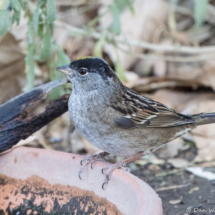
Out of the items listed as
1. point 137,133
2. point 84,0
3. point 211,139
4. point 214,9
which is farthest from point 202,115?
point 84,0

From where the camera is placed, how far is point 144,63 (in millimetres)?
5230

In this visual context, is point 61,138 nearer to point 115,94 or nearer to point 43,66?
point 43,66

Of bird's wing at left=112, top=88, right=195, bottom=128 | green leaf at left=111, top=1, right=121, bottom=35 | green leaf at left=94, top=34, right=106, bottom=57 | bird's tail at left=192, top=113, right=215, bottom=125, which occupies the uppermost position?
green leaf at left=111, top=1, right=121, bottom=35

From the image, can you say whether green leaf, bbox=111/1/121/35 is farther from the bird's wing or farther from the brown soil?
the brown soil

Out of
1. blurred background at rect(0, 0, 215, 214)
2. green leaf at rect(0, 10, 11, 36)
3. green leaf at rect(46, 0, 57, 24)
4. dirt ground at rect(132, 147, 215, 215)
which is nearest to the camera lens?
green leaf at rect(0, 10, 11, 36)

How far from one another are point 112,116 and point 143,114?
314 millimetres

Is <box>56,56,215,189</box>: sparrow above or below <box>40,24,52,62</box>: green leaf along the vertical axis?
below

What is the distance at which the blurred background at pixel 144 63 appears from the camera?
9.39 feet

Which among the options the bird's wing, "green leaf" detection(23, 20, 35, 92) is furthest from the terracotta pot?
"green leaf" detection(23, 20, 35, 92)

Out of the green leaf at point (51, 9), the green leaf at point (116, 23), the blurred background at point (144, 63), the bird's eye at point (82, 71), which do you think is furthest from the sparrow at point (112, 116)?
the green leaf at point (116, 23)

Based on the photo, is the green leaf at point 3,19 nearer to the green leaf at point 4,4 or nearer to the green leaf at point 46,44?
the green leaf at point 4,4

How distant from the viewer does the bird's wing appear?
238 cm

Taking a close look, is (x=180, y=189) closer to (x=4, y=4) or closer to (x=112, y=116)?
(x=112, y=116)

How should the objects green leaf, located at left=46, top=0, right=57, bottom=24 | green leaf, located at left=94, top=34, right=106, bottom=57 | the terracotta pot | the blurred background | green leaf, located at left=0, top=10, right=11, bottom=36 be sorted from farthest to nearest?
green leaf, located at left=94, top=34, right=106, bottom=57, the blurred background, green leaf, located at left=46, top=0, right=57, bottom=24, green leaf, located at left=0, top=10, right=11, bottom=36, the terracotta pot
